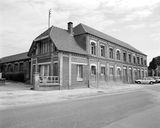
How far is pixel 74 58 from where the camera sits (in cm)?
2042

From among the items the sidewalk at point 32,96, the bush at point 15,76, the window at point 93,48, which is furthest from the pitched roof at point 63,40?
the bush at point 15,76

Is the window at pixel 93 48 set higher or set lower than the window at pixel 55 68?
higher

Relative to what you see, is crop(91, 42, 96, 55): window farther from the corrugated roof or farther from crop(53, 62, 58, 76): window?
crop(53, 62, 58, 76): window

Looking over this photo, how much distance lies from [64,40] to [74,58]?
117 inches

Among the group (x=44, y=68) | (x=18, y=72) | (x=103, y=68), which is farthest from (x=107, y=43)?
(x=18, y=72)

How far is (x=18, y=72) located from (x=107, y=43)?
18.0 metres

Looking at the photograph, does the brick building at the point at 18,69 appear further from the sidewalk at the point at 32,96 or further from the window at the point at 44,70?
the sidewalk at the point at 32,96

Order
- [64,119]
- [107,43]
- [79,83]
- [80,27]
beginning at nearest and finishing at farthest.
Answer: [64,119]
[79,83]
[80,27]
[107,43]

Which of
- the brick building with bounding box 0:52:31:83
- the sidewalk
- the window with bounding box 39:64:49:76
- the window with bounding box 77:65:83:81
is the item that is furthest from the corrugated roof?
the brick building with bounding box 0:52:31:83

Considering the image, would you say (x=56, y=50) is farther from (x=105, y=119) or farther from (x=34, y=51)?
(x=105, y=119)

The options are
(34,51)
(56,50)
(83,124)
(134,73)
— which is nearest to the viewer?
(83,124)

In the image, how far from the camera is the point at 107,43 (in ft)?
91.6

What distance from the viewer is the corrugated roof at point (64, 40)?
19.4 metres

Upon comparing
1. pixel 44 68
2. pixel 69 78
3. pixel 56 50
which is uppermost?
pixel 56 50
